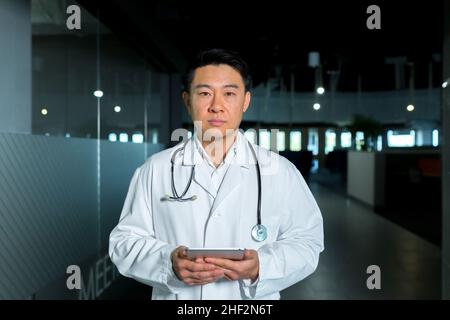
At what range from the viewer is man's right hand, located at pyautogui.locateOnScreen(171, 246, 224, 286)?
115 centimetres

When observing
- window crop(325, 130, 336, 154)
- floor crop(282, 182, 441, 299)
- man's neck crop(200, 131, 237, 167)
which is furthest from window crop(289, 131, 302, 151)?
man's neck crop(200, 131, 237, 167)

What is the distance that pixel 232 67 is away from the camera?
1.36m

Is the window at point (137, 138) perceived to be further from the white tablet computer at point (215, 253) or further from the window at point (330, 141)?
the white tablet computer at point (215, 253)

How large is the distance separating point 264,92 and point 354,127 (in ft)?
6.06

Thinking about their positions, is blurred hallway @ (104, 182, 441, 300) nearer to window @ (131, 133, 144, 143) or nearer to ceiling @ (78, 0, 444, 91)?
window @ (131, 133, 144, 143)

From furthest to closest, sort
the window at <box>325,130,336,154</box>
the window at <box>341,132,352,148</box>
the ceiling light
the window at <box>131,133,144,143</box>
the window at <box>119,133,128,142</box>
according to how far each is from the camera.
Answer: the window at <box>341,132,352,148</box> < the window at <box>325,130,336,154</box> < the window at <box>131,133,144,143</box> < the window at <box>119,133,128,142</box> < the ceiling light

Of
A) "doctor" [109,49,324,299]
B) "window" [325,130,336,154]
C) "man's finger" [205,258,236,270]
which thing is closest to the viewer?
"man's finger" [205,258,236,270]

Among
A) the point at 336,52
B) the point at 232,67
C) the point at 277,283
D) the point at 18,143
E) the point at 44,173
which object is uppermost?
the point at 336,52

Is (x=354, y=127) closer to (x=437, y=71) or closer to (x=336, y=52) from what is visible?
(x=336, y=52)

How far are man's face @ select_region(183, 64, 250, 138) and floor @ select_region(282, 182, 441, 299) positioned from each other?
10.2 feet

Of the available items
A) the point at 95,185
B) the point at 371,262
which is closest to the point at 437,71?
the point at 371,262

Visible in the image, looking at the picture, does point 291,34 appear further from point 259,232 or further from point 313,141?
point 259,232

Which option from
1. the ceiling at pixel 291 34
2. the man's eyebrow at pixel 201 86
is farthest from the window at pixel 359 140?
the man's eyebrow at pixel 201 86
